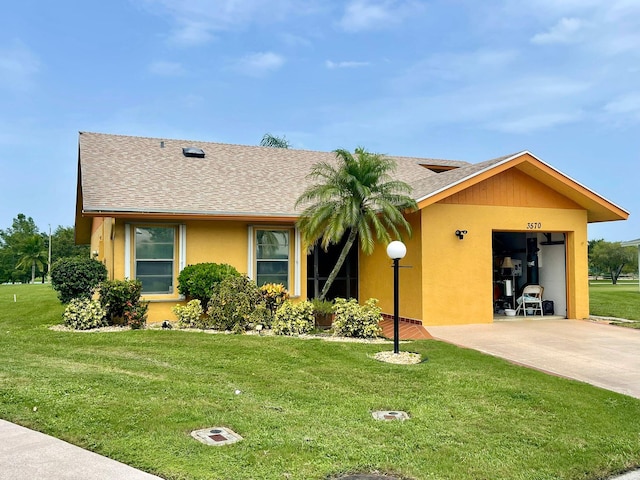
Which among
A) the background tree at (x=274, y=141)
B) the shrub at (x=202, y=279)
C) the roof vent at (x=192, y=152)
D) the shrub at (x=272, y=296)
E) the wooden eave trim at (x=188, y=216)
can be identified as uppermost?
the background tree at (x=274, y=141)

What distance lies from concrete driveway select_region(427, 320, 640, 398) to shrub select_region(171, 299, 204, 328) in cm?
528

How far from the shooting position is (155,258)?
40.9 ft

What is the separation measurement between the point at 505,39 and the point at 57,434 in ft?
51.5

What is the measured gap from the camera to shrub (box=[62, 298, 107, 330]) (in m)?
10.8

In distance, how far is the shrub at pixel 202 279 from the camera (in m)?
11.9

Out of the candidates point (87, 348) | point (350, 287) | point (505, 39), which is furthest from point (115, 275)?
point (505, 39)

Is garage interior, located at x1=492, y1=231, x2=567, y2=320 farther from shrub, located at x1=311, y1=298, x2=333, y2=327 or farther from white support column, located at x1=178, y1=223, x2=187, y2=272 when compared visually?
white support column, located at x1=178, y1=223, x2=187, y2=272

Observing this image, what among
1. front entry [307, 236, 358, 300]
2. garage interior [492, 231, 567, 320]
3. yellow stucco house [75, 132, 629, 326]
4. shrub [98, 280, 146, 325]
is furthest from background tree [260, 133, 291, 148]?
shrub [98, 280, 146, 325]

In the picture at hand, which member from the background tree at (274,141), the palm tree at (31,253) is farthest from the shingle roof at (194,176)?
the palm tree at (31,253)

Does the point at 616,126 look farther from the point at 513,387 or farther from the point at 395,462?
the point at 395,462

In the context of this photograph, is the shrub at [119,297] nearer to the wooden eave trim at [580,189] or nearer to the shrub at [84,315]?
the shrub at [84,315]

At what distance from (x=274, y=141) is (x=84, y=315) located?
68.4 ft

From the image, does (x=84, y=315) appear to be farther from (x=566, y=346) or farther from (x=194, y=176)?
(x=566, y=346)

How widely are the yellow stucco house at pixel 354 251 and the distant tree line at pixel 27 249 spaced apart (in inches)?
Answer: 1560
